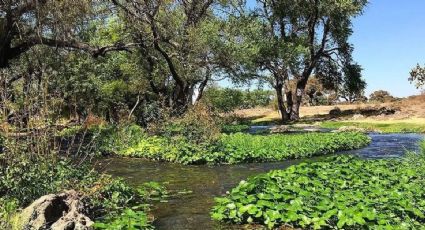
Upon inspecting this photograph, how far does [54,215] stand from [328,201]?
4.86 meters

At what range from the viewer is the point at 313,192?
932cm

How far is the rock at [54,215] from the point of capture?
7559mm

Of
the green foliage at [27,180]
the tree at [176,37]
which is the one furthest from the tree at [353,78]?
the green foliage at [27,180]

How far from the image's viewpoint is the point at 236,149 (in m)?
19.0

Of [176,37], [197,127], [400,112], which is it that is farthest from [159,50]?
[400,112]

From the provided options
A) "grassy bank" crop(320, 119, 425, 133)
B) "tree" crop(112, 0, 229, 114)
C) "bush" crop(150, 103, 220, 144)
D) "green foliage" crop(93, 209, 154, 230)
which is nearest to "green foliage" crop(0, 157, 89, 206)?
"green foliage" crop(93, 209, 154, 230)

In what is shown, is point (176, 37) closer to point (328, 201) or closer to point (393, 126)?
point (393, 126)

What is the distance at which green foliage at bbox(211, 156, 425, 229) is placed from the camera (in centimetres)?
789

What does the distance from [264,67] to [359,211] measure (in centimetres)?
3867

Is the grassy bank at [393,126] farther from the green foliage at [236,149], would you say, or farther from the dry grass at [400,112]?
the green foliage at [236,149]

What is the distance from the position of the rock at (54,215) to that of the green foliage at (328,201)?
250 cm

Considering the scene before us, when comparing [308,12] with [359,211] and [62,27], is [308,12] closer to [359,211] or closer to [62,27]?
[62,27]

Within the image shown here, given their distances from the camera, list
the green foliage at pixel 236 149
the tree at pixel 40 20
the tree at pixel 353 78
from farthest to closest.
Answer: the tree at pixel 353 78 → the tree at pixel 40 20 → the green foliage at pixel 236 149

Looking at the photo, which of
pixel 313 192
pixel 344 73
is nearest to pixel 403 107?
pixel 344 73
